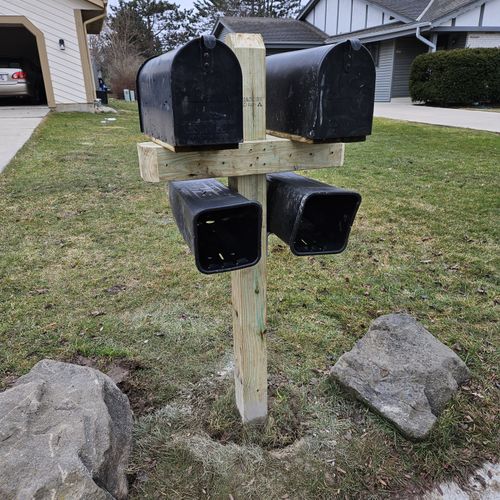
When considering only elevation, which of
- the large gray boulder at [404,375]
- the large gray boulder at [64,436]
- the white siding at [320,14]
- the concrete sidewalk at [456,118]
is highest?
the white siding at [320,14]

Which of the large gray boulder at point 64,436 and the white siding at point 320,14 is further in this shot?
the white siding at point 320,14

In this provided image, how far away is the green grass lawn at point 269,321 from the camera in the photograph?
6.31 ft

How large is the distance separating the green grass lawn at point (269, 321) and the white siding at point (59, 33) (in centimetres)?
769

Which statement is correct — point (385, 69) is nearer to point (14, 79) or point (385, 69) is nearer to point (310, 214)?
point (14, 79)

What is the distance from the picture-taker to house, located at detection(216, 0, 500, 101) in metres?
18.3

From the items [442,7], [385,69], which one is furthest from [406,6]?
[385,69]

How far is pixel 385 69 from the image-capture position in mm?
21062

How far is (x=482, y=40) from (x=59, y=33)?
16509 millimetres

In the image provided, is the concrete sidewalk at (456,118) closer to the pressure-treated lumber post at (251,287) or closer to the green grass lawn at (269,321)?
the green grass lawn at (269,321)

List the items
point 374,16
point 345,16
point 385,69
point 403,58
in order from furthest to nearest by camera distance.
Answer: point 345,16 < point 374,16 < point 385,69 < point 403,58

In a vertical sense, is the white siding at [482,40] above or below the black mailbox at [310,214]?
above

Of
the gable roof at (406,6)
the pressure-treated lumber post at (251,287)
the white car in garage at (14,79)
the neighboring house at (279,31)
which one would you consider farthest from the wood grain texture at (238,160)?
the neighboring house at (279,31)

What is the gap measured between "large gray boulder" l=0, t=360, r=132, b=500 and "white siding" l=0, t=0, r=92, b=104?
12.4 meters

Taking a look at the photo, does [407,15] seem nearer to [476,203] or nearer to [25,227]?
[476,203]
